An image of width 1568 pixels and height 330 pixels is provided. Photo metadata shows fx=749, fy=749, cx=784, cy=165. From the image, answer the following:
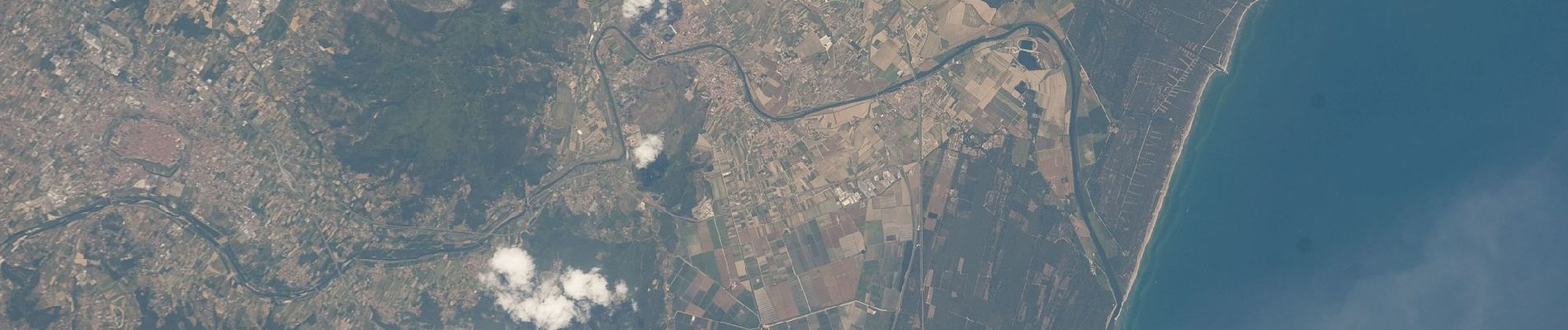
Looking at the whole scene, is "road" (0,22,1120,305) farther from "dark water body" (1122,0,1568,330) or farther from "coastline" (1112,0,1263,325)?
"dark water body" (1122,0,1568,330)

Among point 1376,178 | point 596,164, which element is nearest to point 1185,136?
point 1376,178

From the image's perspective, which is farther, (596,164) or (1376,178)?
(596,164)

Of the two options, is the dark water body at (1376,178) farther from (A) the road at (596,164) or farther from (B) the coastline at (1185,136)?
(A) the road at (596,164)

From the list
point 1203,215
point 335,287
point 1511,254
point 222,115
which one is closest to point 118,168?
point 222,115

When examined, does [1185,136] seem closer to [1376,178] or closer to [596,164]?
[1376,178]

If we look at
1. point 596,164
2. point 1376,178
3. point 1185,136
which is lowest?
point 596,164

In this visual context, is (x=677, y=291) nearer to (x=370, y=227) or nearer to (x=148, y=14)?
(x=370, y=227)

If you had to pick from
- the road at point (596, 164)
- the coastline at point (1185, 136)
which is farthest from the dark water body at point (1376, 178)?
the road at point (596, 164)

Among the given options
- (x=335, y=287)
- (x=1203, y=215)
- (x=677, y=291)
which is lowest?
(x=335, y=287)
